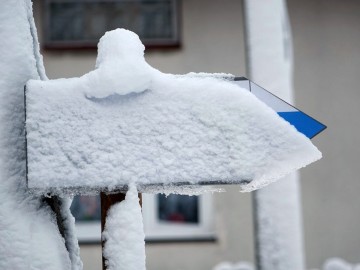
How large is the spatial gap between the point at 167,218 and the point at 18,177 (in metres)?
3.29

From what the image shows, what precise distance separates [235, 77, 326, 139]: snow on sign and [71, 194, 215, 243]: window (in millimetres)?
3128

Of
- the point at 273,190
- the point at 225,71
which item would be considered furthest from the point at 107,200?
the point at 225,71

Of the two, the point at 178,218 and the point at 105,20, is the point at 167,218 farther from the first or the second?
the point at 105,20

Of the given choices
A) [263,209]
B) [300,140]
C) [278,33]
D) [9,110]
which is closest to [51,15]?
[278,33]

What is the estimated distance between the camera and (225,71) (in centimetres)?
396

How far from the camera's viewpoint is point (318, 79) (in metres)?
3.97

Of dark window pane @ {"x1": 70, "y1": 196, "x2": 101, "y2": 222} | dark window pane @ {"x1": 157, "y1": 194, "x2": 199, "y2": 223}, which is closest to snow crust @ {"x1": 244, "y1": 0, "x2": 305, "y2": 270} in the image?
dark window pane @ {"x1": 157, "y1": 194, "x2": 199, "y2": 223}

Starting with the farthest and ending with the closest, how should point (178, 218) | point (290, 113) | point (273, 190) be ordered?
point (178, 218) → point (273, 190) → point (290, 113)

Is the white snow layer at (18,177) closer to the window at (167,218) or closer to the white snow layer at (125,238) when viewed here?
the white snow layer at (125,238)

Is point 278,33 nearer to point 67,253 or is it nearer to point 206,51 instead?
point 67,253

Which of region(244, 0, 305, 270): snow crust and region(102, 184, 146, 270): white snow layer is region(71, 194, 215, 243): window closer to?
region(244, 0, 305, 270): snow crust

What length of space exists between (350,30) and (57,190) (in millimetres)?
3792

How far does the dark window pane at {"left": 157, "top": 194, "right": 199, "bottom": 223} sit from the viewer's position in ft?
13.3

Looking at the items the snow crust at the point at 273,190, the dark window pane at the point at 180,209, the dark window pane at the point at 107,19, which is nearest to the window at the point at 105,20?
the dark window pane at the point at 107,19
